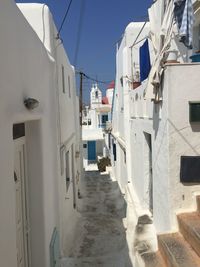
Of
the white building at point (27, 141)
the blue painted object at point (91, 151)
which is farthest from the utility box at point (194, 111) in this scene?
the blue painted object at point (91, 151)

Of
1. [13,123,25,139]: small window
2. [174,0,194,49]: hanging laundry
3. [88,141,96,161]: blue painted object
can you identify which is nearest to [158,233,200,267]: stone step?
[13,123,25,139]: small window

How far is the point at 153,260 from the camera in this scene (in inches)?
210

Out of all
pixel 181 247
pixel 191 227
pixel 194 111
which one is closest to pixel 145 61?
pixel 194 111

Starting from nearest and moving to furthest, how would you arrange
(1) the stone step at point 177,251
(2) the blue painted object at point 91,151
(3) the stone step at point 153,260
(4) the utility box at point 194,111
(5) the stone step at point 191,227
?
(1) the stone step at point 177,251 < (5) the stone step at point 191,227 < (3) the stone step at point 153,260 < (4) the utility box at point 194,111 < (2) the blue painted object at point 91,151

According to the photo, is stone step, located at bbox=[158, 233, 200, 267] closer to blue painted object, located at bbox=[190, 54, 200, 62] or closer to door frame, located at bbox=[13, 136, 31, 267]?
door frame, located at bbox=[13, 136, 31, 267]

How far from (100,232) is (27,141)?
22.4ft

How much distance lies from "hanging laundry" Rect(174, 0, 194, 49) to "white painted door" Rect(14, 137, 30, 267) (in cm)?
392

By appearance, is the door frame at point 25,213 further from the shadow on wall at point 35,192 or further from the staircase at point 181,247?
the staircase at point 181,247

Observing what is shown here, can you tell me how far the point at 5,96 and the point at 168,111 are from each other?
3333mm

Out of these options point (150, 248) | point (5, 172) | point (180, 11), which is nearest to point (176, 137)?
point (150, 248)

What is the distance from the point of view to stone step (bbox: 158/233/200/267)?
15.1 ft

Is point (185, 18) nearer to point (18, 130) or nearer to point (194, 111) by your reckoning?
point (194, 111)

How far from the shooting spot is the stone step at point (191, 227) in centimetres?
480

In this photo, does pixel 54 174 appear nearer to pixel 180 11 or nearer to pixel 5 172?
pixel 5 172
